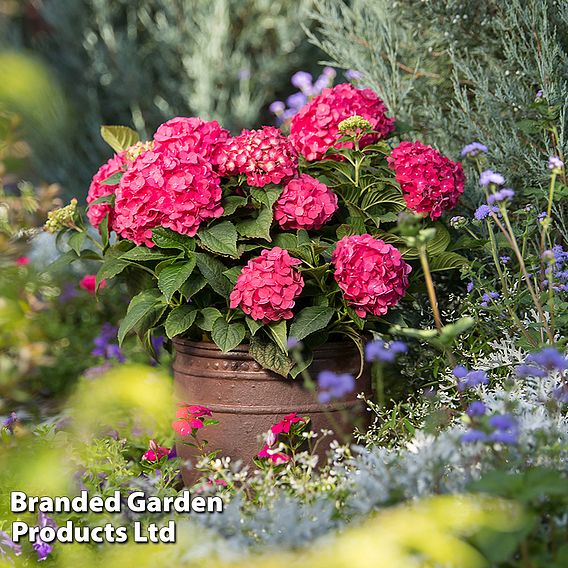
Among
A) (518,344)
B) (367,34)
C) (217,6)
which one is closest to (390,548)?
(518,344)

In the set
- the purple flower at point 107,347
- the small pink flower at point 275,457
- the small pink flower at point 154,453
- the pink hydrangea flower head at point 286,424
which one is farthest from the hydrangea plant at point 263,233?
the purple flower at point 107,347

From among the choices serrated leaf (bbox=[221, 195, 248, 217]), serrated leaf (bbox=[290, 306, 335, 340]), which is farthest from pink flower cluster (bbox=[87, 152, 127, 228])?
serrated leaf (bbox=[290, 306, 335, 340])

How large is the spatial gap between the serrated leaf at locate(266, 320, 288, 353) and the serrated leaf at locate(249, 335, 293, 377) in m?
0.02

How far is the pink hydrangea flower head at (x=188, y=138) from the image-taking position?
2389mm

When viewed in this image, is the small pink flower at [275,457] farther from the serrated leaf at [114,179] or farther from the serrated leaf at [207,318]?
the serrated leaf at [114,179]

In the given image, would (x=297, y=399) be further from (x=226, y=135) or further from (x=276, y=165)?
(x=226, y=135)

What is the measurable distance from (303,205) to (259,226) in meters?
0.14

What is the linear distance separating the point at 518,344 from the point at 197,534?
1.27m

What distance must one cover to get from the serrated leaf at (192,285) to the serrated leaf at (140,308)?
9cm

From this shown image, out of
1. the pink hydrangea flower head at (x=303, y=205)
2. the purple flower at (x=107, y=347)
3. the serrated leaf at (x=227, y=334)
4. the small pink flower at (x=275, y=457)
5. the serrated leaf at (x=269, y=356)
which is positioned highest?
the purple flower at (x=107, y=347)

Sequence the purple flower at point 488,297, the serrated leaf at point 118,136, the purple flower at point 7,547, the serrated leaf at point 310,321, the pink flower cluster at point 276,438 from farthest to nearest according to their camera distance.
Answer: the serrated leaf at point 118,136 < the purple flower at point 488,297 < the serrated leaf at point 310,321 < the pink flower cluster at point 276,438 < the purple flower at point 7,547

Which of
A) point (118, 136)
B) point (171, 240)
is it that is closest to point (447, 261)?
point (171, 240)

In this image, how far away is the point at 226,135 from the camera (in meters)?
2.51

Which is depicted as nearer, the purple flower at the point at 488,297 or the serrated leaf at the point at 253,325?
the serrated leaf at the point at 253,325
